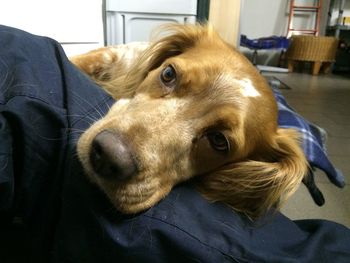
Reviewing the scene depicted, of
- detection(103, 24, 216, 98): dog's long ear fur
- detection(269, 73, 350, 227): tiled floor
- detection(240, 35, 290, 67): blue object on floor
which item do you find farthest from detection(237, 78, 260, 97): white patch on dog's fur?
detection(240, 35, 290, 67): blue object on floor

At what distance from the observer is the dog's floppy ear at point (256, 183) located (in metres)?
1.11

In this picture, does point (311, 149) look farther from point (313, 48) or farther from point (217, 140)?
point (313, 48)

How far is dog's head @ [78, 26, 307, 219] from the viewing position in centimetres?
90

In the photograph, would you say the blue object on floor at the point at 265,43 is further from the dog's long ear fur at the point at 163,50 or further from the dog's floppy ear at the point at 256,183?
the dog's floppy ear at the point at 256,183

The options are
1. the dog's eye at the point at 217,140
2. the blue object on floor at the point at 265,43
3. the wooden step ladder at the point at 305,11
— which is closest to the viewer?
the dog's eye at the point at 217,140

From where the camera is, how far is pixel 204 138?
1.05 metres

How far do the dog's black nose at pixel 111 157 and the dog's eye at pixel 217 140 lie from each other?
28 cm

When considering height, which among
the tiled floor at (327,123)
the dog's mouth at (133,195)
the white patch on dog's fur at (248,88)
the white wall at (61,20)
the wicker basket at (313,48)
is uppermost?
the white wall at (61,20)

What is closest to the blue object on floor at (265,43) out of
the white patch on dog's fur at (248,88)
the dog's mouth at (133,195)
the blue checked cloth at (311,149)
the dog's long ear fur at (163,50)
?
the blue checked cloth at (311,149)

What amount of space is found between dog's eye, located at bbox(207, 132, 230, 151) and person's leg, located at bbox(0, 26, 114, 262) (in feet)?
1.05

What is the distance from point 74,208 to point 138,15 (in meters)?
3.13

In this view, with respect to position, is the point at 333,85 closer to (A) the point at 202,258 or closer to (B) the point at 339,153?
(B) the point at 339,153

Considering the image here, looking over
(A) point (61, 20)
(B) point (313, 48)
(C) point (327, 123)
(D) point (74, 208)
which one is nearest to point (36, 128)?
(D) point (74, 208)

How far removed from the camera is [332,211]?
190 centimetres
